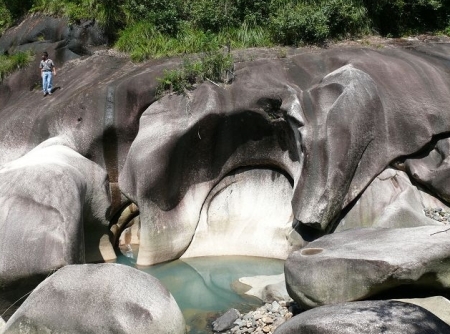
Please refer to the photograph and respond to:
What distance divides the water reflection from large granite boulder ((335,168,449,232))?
1.89 meters

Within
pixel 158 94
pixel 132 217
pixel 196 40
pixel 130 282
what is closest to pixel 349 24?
pixel 196 40

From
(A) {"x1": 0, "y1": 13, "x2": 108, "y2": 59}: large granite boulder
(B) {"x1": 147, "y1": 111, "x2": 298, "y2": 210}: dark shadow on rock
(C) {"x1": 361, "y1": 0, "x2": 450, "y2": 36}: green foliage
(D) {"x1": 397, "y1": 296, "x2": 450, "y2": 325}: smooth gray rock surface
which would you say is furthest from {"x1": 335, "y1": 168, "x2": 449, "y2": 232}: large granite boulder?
(A) {"x1": 0, "y1": 13, "x2": 108, "y2": 59}: large granite boulder

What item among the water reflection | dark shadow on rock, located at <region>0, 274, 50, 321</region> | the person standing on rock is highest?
the person standing on rock

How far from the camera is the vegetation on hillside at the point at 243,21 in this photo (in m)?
16.8

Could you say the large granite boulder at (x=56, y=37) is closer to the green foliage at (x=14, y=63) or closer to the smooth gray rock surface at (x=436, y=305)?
the green foliage at (x=14, y=63)

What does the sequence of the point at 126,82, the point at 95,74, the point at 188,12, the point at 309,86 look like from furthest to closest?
the point at 188,12, the point at 95,74, the point at 126,82, the point at 309,86

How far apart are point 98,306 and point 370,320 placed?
375 cm

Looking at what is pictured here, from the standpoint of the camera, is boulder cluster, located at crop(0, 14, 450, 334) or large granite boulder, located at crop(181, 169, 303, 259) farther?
large granite boulder, located at crop(181, 169, 303, 259)

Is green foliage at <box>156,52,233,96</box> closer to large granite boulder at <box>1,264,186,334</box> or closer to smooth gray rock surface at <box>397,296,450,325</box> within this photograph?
large granite boulder at <box>1,264,186,334</box>

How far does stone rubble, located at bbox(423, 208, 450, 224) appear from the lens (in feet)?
40.3

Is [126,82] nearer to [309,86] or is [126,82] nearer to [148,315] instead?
[309,86]

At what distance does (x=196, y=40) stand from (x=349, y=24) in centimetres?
419

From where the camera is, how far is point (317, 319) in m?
7.23

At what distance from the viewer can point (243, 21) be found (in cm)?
1775
